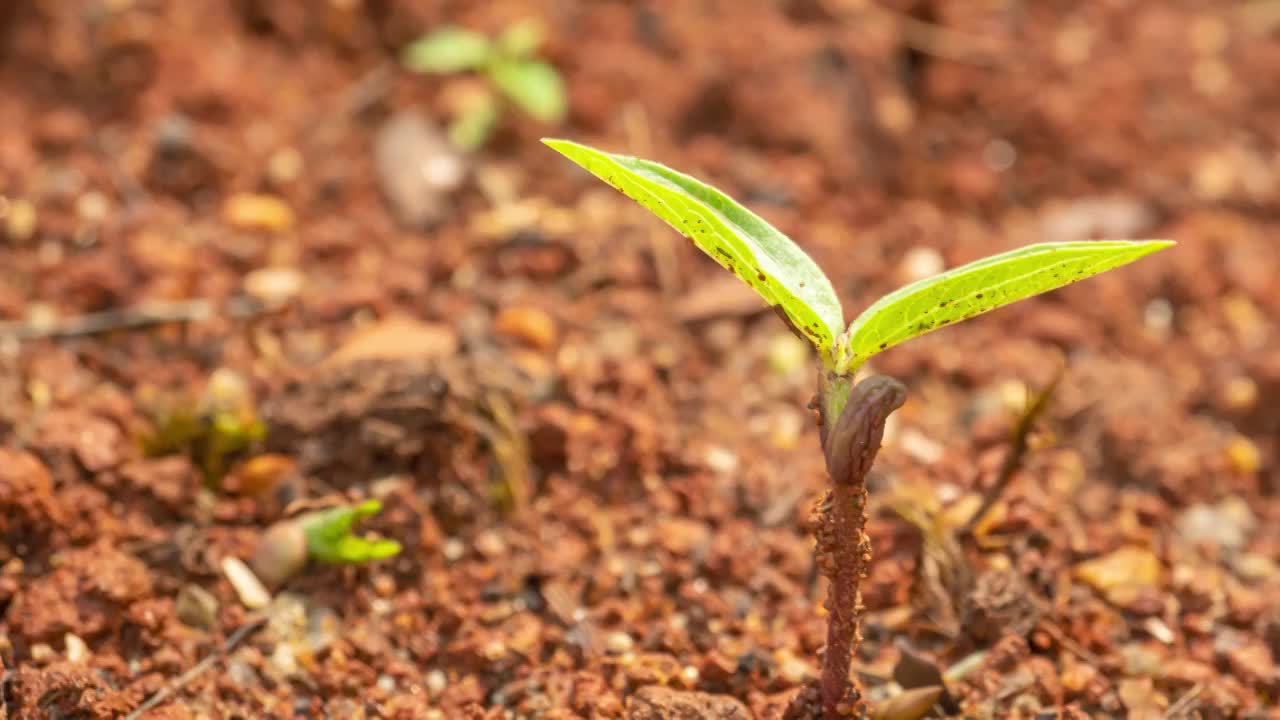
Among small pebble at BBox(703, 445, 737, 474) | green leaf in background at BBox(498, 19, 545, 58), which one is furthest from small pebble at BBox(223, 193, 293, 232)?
small pebble at BBox(703, 445, 737, 474)

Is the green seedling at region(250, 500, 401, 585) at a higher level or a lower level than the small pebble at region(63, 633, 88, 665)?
higher

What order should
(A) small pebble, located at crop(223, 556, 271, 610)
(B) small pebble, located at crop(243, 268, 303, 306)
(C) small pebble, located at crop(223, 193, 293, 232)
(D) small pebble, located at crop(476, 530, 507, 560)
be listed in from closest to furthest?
(A) small pebble, located at crop(223, 556, 271, 610), (D) small pebble, located at crop(476, 530, 507, 560), (B) small pebble, located at crop(243, 268, 303, 306), (C) small pebble, located at crop(223, 193, 293, 232)

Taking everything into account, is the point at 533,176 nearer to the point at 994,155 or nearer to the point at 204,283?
the point at 204,283

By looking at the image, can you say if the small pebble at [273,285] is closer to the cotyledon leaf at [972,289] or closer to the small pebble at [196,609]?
the small pebble at [196,609]

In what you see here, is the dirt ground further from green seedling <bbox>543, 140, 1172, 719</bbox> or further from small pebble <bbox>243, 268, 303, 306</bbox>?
green seedling <bbox>543, 140, 1172, 719</bbox>

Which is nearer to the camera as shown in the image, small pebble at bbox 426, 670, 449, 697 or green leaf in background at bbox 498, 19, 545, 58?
small pebble at bbox 426, 670, 449, 697

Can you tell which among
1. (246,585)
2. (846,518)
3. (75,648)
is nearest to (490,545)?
(246,585)

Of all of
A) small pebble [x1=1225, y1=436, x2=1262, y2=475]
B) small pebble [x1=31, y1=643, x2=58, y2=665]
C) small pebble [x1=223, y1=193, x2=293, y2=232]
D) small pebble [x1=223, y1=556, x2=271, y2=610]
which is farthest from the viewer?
small pebble [x1=223, y1=193, x2=293, y2=232]
